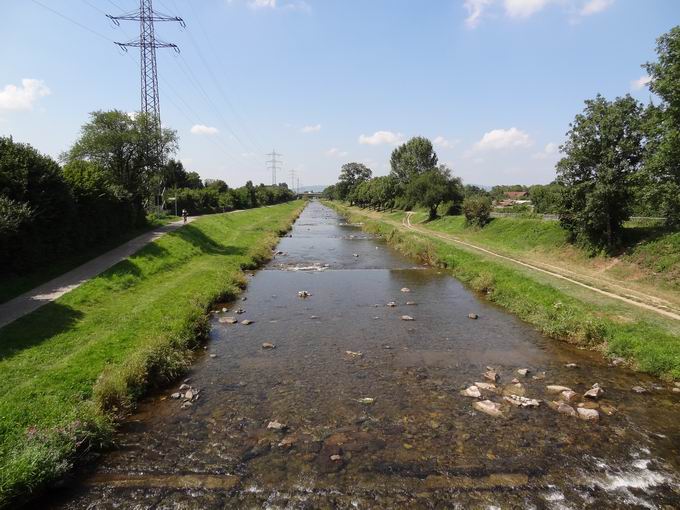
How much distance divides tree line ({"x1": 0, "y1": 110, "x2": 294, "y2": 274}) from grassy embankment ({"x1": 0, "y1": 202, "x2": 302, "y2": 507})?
139 inches

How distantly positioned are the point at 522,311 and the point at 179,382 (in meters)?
17.3

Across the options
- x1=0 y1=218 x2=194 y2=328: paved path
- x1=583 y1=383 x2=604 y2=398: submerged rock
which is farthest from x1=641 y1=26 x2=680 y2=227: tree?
x1=0 y1=218 x2=194 y2=328: paved path

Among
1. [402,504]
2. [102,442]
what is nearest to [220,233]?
[102,442]

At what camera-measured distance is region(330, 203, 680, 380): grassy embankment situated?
15.5m

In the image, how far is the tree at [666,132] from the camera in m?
23.3

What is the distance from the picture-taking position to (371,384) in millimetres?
14195

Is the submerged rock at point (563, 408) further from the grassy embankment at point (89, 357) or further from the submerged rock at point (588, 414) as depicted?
the grassy embankment at point (89, 357)

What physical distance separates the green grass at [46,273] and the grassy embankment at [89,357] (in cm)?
216

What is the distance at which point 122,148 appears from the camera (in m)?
39.8

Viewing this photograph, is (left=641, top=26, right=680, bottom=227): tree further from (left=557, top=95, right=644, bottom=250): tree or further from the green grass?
the green grass

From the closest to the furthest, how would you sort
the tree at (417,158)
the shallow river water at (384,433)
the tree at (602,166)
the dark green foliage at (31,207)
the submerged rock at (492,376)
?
the shallow river water at (384,433) → the submerged rock at (492,376) → the dark green foliage at (31,207) → the tree at (602,166) → the tree at (417,158)

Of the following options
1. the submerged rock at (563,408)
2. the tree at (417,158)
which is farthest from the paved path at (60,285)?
the tree at (417,158)

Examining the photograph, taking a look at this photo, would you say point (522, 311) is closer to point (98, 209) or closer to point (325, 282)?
point (325, 282)

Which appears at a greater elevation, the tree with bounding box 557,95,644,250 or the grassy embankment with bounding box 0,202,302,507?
the tree with bounding box 557,95,644,250
